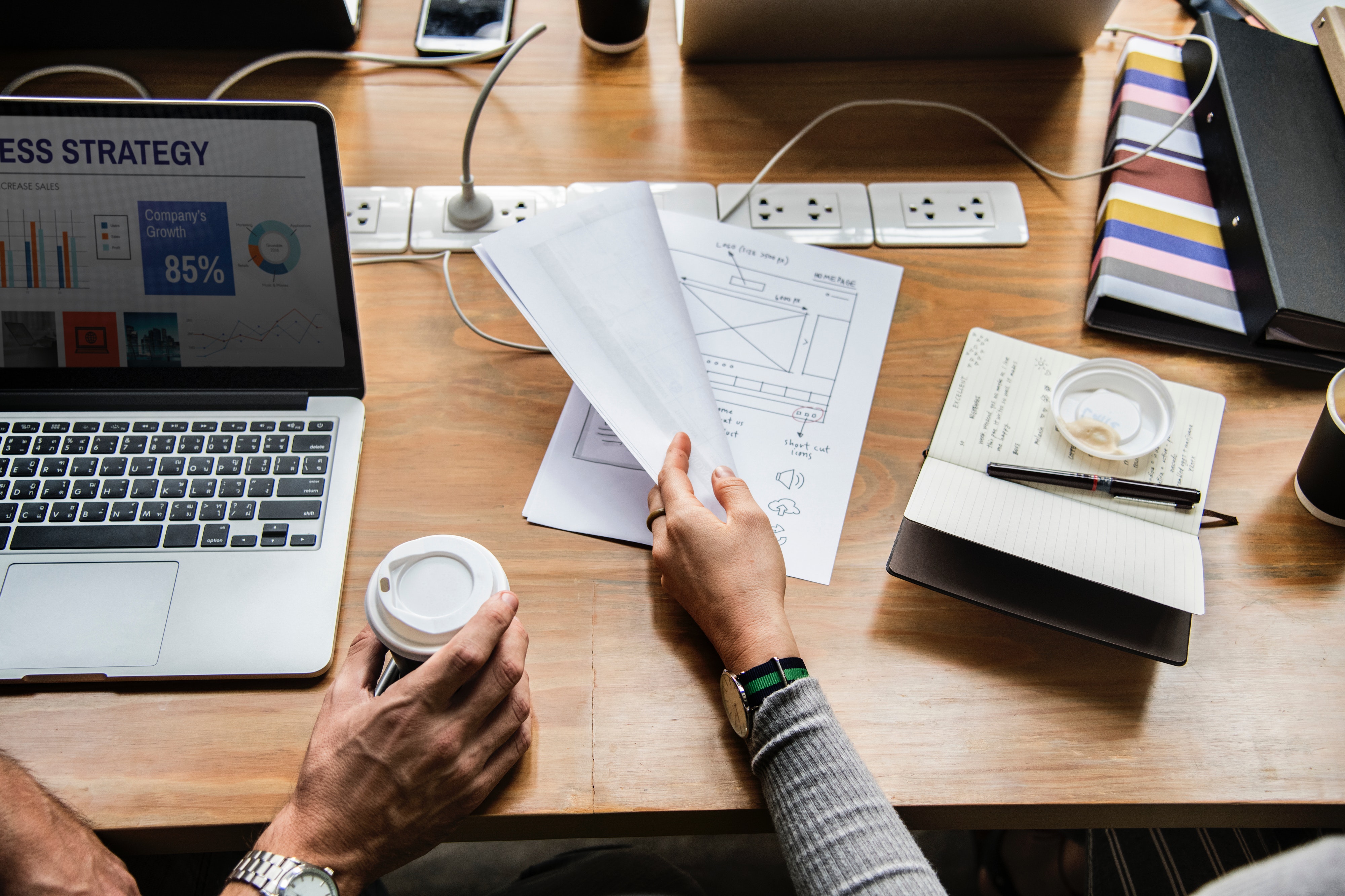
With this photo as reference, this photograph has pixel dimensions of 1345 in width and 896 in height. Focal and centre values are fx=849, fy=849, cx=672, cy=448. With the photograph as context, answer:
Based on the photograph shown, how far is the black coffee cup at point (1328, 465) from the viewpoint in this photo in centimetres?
70

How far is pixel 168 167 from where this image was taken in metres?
0.67

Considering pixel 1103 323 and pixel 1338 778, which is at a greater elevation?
pixel 1103 323

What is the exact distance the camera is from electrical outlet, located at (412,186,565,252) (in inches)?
34.8

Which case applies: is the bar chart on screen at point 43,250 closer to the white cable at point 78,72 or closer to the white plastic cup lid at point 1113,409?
the white cable at point 78,72

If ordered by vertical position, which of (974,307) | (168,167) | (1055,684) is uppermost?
(168,167)

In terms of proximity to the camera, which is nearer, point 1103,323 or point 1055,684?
point 1055,684

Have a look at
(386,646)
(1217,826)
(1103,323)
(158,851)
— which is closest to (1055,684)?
(1217,826)

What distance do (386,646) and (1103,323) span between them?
28.3 inches

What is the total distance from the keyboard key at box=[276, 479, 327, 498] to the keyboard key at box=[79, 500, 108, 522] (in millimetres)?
132

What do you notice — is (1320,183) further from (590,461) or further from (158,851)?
(158,851)

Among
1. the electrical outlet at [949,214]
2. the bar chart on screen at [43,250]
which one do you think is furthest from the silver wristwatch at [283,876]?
the electrical outlet at [949,214]

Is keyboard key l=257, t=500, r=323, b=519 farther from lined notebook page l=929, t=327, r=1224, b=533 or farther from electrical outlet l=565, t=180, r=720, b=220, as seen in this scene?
lined notebook page l=929, t=327, r=1224, b=533

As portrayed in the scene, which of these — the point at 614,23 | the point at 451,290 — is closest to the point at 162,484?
the point at 451,290

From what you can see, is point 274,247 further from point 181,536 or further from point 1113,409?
point 1113,409
